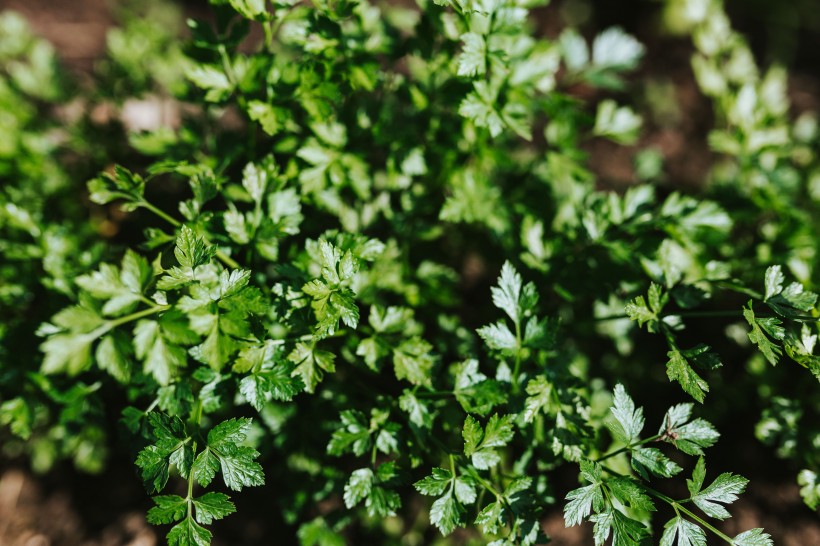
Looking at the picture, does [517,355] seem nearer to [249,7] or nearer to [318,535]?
[318,535]

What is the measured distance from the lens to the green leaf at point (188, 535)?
3.84ft

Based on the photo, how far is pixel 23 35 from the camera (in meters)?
2.17

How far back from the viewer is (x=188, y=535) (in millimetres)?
1185

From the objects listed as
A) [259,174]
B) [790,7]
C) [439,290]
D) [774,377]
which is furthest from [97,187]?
[790,7]

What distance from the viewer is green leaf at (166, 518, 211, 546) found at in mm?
1172

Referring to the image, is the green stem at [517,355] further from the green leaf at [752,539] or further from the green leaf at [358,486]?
the green leaf at [752,539]

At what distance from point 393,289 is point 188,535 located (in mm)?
830

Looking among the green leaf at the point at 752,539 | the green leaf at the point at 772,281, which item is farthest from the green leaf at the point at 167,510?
the green leaf at the point at 772,281

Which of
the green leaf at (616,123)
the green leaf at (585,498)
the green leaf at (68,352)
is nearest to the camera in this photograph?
the green leaf at (68,352)

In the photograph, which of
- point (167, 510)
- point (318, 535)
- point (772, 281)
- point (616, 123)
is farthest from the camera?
point (616, 123)

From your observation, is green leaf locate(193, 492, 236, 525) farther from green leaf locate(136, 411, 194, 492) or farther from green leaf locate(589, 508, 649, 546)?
green leaf locate(589, 508, 649, 546)

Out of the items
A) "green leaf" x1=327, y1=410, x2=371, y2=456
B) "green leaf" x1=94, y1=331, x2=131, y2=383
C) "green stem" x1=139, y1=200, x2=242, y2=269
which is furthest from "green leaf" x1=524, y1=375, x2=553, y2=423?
"green leaf" x1=94, y1=331, x2=131, y2=383

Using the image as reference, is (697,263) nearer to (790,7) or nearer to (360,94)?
(360,94)

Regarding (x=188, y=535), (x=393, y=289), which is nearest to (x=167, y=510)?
(x=188, y=535)
